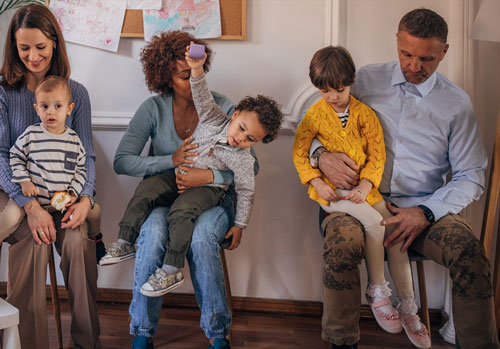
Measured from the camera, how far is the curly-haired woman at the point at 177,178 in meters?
1.68

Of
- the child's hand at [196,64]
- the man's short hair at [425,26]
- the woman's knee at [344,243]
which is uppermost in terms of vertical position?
the man's short hair at [425,26]

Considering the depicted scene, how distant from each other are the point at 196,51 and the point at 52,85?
55 centimetres

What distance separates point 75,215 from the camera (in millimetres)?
1748

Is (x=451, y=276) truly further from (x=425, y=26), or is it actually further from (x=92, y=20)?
(x=92, y=20)

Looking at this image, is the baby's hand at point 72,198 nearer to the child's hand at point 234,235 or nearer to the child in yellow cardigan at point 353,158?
the child's hand at point 234,235

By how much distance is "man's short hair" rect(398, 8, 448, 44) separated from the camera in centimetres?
173

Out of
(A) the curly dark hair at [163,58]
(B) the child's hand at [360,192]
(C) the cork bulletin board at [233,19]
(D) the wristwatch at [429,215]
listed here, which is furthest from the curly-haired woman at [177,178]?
(D) the wristwatch at [429,215]

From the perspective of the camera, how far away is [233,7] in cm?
220

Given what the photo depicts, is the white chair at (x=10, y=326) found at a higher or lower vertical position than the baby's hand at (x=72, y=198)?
lower

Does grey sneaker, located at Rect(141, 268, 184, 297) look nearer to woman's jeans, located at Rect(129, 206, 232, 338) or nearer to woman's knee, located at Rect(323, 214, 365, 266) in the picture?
woman's jeans, located at Rect(129, 206, 232, 338)

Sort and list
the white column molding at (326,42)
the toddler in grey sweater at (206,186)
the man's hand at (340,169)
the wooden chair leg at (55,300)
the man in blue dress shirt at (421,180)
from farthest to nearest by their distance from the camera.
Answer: the white column molding at (326,42) → the wooden chair leg at (55,300) → the man's hand at (340,169) → the toddler in grey sweater at (206,186) → the man in blue dress shirt at (421,180)

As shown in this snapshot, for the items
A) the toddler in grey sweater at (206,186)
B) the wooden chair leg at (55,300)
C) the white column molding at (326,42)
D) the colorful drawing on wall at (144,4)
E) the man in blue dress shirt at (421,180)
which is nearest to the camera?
the man in blue dress shirt at (421,180)

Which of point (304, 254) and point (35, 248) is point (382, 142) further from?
point (35, 248)

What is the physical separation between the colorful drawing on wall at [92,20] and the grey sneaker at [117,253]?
1033 mm
